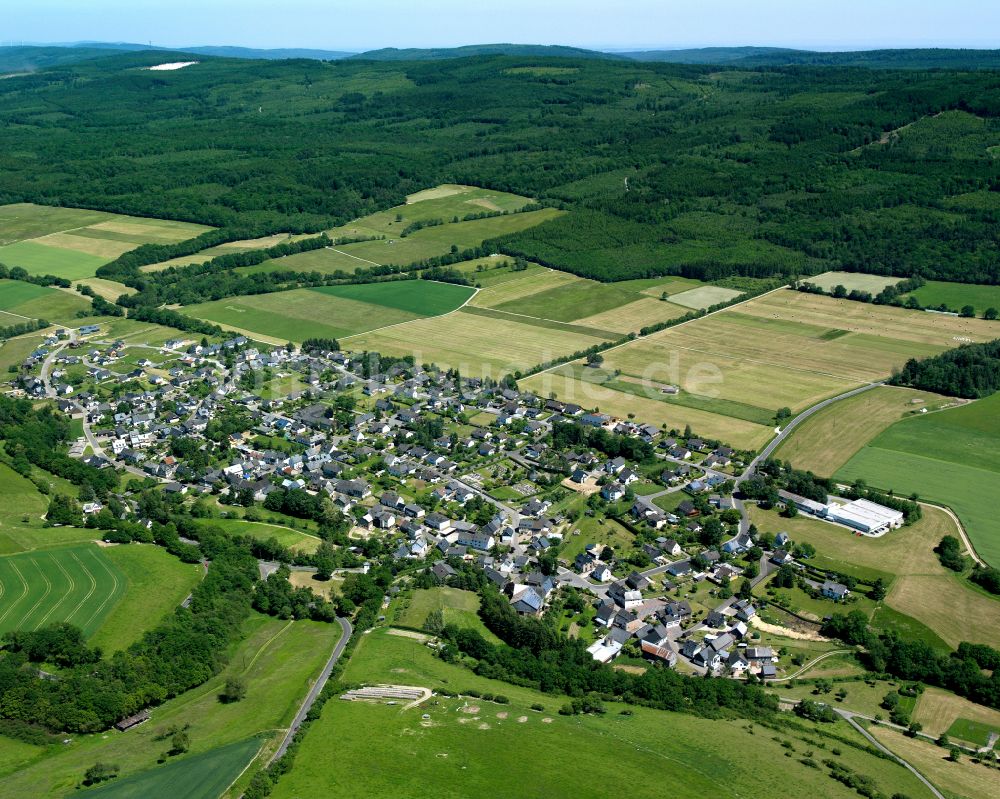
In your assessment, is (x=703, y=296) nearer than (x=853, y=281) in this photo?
Yes

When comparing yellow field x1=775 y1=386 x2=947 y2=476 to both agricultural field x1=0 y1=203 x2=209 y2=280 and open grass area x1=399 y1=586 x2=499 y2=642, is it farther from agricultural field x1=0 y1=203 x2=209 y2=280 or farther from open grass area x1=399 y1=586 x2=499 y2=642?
agricultural field x1=0 y1=203 x2=209 y2=280

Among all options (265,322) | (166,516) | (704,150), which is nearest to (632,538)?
(166,516)

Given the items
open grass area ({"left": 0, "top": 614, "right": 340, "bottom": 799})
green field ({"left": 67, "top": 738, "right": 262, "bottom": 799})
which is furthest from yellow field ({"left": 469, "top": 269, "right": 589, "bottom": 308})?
green field ({"left": 67, "top": 738, "right": 262, "bottom": 799})

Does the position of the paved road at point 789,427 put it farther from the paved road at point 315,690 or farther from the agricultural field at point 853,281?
the agricultural field at point 853,281

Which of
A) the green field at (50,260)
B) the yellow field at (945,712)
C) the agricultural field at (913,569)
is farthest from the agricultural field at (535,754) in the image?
the green field at (50,260)

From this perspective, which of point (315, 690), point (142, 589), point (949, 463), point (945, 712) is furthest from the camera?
point (949, 463)

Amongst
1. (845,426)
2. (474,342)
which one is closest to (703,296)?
(474,342)

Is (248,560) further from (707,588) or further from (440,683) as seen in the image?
(707,588)

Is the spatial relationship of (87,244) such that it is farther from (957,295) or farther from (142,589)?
(957,295)
